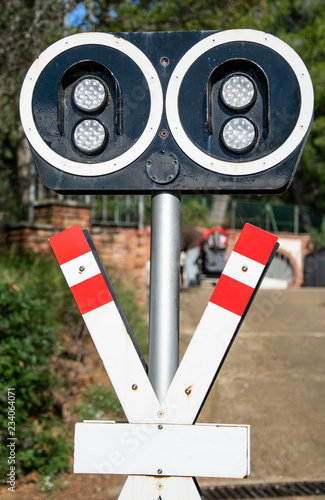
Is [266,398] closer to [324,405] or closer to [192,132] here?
[324,405]

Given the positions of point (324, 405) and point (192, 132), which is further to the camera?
point (324, 405)

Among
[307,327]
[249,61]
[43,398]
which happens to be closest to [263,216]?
[307,327]

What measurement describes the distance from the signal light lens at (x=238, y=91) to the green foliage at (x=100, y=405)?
3.89 metres

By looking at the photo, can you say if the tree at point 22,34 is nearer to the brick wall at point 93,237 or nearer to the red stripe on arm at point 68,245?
the brick wall at point 93,237

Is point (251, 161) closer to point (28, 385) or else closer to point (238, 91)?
point (238, 91)

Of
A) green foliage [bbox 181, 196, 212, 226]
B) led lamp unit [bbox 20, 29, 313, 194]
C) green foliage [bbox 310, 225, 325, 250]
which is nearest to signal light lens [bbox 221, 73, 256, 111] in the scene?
led lamp unit [bbox 20, 29, 313, 194]

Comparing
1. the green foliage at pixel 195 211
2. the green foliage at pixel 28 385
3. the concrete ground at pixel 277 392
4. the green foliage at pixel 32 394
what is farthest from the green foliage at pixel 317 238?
the green foliage at pixel 28 385

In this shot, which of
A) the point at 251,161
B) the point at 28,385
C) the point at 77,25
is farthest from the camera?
the point at 77,25

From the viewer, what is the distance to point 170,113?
200 centimetres

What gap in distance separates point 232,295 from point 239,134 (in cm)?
55

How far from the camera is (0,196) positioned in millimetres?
8438

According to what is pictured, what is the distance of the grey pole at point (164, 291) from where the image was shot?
197 cm

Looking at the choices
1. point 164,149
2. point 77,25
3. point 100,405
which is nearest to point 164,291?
point 164,149

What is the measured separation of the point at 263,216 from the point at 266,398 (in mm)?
15854
